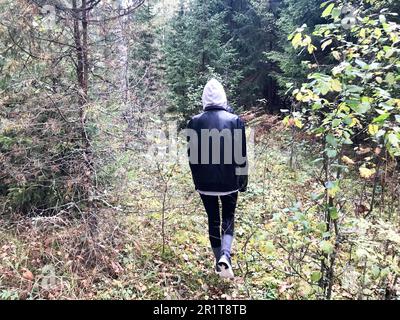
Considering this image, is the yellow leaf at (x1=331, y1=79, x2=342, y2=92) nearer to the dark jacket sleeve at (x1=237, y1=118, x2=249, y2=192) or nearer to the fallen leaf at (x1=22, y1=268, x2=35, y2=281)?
the dark jacket sleeve at (x1=237, y1=118, x2=249, y2=192)

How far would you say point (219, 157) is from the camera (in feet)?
12.7

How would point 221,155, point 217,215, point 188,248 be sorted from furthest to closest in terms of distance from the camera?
point 188,248 → point 217,215 → point 221,155

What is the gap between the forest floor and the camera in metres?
3.81

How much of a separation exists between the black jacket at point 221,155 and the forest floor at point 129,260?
79cm

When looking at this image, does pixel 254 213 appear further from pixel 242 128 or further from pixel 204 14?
pixel 204 14

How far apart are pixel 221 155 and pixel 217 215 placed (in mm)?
771

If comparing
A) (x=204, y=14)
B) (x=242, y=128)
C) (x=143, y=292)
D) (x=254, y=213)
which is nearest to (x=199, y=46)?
(x=204, y=14)

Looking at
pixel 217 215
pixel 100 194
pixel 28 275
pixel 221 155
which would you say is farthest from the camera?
pixel 100 194

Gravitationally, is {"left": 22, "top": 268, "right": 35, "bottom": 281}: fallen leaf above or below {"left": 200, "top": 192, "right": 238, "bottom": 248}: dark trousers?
below

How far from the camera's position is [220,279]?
13.6ft

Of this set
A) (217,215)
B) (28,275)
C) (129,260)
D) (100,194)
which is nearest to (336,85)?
(217,215)

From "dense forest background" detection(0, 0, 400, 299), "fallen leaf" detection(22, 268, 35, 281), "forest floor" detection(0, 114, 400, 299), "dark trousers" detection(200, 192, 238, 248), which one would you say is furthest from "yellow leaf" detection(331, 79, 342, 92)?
"fallen leaf" detection(22, 268, 35, 281)

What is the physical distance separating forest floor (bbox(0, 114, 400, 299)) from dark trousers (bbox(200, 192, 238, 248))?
32 centimetres

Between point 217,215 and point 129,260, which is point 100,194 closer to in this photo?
point 129,260
